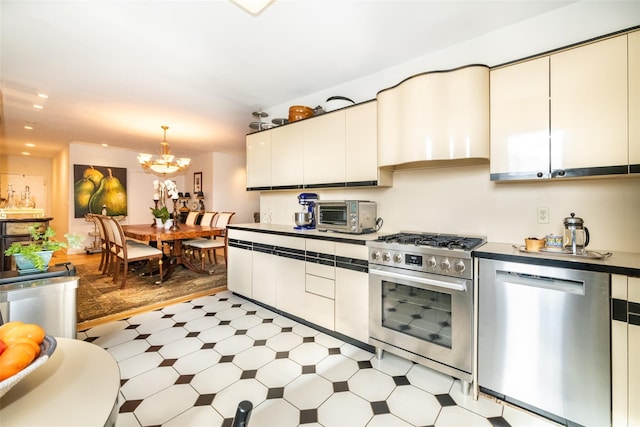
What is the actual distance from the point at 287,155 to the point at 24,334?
2.81 m

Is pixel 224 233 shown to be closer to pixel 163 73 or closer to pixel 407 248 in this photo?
pixel 163 73

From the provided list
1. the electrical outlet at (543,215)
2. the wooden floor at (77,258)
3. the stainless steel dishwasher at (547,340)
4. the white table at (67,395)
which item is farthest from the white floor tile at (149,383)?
the wooden floor at (77,258)

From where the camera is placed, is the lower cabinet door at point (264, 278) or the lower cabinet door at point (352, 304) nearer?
the lower cabinet door at point (352, 304)

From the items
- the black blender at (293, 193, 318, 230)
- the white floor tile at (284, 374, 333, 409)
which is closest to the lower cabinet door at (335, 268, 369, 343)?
the white floor tile at (284, 374, 333, 409)

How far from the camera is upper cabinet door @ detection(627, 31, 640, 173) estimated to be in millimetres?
1479

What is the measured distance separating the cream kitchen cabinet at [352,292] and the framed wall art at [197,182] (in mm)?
6567

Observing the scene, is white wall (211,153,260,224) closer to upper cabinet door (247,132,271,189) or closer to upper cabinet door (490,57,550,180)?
upper cabinet door (247,132,271,189)

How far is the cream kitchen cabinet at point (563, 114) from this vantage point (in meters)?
1.53

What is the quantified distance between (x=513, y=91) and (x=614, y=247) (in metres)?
1.19

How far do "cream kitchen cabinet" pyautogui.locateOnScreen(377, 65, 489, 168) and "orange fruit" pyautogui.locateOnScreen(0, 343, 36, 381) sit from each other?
2.19 meters

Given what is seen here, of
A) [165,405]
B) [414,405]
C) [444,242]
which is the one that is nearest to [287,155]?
[444,242]

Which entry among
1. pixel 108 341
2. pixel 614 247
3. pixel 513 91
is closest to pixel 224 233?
pixel 108 341

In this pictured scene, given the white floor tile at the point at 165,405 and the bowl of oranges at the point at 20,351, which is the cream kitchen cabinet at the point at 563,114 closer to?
the bowl of oranges at the point at 20,351

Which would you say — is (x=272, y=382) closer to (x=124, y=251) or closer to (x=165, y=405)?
(x=165, y=405)
